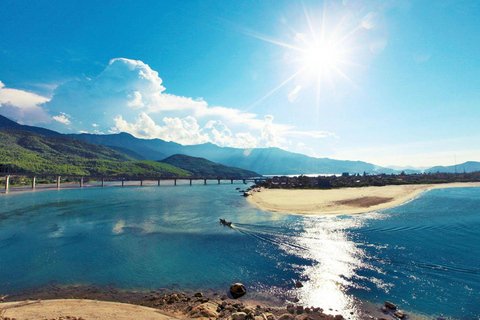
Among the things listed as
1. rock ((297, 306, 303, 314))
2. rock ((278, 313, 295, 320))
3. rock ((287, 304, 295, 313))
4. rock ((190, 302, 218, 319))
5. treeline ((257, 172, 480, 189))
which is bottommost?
rock ((287, 304, 295, 313))

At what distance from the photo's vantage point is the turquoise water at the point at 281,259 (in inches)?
609

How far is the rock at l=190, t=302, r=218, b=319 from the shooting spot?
39.8 feet

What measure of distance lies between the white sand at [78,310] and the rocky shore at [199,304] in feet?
2.22

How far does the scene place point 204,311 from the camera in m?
12.4

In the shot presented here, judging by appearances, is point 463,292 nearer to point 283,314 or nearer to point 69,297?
point 283,314

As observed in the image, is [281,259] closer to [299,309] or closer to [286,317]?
[299,309]

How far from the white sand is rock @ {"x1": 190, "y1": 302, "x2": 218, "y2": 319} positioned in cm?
143

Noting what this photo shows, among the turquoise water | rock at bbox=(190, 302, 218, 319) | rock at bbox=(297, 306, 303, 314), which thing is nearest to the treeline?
the turquoise water

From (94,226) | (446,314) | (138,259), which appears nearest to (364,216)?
(446,314)

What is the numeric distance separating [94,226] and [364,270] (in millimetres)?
43196

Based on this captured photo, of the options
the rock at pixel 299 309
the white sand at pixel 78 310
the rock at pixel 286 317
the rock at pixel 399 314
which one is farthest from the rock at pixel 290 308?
the white sand at pixel 78 310

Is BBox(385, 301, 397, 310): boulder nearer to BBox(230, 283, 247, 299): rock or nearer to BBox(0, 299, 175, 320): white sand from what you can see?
BBox(230, 283, 247, 299): rock

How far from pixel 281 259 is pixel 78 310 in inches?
674

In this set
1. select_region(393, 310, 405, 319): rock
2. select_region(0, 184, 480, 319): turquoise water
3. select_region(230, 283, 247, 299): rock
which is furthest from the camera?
select_region(0, 184, 480, 319): turquoise water
